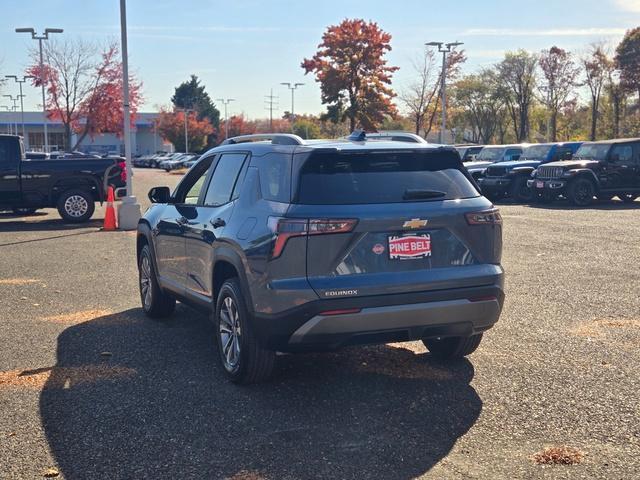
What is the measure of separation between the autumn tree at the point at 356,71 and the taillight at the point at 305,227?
3908 centimetres

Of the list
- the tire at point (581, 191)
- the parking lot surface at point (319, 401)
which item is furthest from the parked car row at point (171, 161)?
the parking lot surface at point (319, 401)

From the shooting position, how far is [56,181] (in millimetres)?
17828

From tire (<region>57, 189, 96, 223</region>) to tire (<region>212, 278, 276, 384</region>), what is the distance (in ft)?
43.1

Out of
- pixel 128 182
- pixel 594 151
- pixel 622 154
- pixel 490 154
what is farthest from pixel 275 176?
pixel 490 154

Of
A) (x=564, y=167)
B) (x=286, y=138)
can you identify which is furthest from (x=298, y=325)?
(x=564, y=167)

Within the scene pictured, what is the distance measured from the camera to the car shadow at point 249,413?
13.6 feet

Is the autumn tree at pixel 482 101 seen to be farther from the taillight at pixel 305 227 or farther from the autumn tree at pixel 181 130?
the taillight at pixel 305 227

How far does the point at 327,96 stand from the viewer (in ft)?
144

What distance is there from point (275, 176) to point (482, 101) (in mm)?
60398

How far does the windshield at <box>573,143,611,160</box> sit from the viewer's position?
22.5 meters

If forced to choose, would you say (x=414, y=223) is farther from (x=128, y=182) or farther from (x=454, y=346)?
(x=128, y=182)

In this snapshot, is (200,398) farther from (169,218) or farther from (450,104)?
(450,104)

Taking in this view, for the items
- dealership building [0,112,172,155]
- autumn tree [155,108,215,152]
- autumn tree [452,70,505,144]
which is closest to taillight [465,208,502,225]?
autumn tree [452,70,505,144]

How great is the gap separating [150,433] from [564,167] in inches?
768
